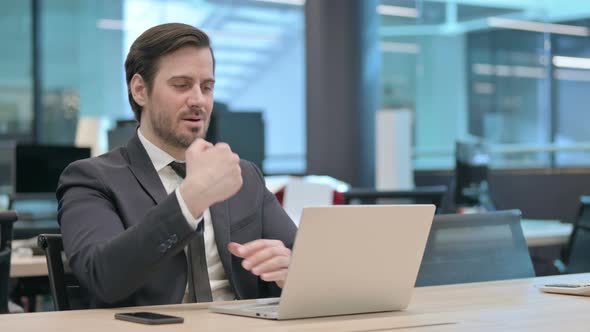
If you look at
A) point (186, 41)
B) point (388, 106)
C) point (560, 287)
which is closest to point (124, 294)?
point (186, 41)

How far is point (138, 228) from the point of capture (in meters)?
1.76

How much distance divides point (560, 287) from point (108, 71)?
27.0 feet

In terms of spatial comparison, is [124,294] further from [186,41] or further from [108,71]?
[108,71]

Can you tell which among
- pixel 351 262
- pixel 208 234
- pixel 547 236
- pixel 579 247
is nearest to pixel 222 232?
pixel 208 234

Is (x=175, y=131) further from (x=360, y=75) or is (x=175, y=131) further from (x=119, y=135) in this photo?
(x=360, y=75)

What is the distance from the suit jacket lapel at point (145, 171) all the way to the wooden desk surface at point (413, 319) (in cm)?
35

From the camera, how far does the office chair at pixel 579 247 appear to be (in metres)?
4.52

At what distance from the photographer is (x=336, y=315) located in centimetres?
170

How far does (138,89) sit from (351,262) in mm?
884

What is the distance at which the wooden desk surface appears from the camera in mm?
A: 1523

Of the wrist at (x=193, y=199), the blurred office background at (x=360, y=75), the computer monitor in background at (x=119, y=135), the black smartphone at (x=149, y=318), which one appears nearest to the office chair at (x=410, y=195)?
the computer monitor in background at (x=119, y=135)

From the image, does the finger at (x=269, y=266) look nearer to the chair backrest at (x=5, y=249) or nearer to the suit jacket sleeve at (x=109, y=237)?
the suit jacket sleeve at (x=109, y=237)

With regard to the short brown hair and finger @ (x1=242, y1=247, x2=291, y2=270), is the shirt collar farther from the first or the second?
finger @ (x1=242, y1=247, x2=291, y2=270)

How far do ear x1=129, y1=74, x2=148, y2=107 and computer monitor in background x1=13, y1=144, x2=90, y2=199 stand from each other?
3257 millimetres
